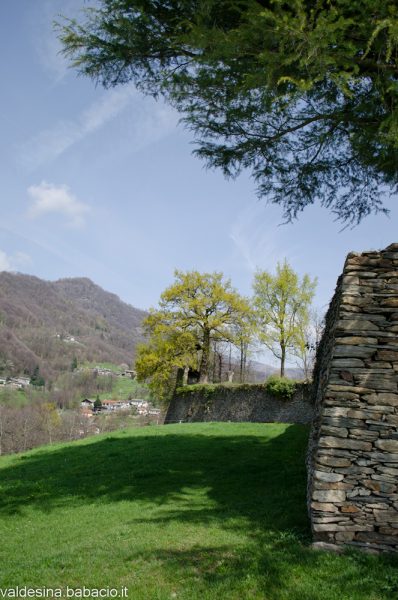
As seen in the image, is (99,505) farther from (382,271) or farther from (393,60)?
(393,60)

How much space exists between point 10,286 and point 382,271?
185628 millimetres

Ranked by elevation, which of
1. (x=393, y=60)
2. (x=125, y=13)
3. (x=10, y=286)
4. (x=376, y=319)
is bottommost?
(x=376, y=319)

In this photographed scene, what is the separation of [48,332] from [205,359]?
126m

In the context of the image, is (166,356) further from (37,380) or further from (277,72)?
(37,380)

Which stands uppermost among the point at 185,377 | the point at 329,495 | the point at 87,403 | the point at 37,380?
the point at 185,377

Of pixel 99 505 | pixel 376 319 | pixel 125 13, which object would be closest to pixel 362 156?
pixel 376 319

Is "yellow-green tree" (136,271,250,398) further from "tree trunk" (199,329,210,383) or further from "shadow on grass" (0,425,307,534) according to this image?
"shadow on grass" (0,425,307,534)

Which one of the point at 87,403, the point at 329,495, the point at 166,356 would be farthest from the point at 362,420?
the point at 87,403

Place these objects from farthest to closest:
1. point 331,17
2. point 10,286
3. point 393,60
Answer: point 10,286 < point 393,60 < point 331,17

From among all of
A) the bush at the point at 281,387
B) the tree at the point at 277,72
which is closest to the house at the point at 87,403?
the bush at the point at 281,387

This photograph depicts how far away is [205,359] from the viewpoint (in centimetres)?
2789

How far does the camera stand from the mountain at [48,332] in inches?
4710

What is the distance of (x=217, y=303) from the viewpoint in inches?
1125

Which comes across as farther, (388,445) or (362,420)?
(362,420)
